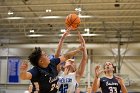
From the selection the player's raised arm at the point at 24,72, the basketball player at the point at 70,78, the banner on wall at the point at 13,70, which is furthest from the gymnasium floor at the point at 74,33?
the player's raised arm at the point at 24,72

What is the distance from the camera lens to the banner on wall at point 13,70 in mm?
19031

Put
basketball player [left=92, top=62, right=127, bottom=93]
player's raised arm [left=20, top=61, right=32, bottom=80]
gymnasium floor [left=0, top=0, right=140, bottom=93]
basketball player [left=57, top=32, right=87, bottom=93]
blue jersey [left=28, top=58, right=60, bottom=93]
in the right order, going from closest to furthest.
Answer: player's raised arm [left=20, top=61, right=32, bottom=80] → blue jersey [left=28, top=58, right=60, bottom=93] → basketball player [left=57, top=32, right=87, bottom=93] → basketball player [left=92, top=62, right=127, bottom=93] → gymnasium floor [left=0, top=0, right=140, bottom=93]

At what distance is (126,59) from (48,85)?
16187 mm

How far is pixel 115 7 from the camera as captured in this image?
44.6 ft

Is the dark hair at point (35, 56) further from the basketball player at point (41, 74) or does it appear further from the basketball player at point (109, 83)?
the basketball player at point (109, 83)

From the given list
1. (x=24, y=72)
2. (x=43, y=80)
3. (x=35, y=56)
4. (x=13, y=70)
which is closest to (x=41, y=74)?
(x=43, y=80)

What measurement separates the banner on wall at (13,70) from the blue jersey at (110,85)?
13.9m

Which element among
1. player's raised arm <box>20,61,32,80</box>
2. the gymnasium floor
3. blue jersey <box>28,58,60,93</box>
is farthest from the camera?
the gymnasium floor

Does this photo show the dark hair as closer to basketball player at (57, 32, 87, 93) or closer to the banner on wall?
basketball player at (57, 32, 87, 93)

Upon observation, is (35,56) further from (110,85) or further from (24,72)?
(110,85)

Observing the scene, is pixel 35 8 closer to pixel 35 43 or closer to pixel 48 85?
pixel 35 43

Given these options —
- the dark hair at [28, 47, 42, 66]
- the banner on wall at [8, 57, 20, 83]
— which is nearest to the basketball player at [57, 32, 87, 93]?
the dark hair at [28, 47, 42, 66]

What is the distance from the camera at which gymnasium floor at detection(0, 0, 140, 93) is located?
13.9m

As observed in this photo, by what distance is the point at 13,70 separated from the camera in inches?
750
